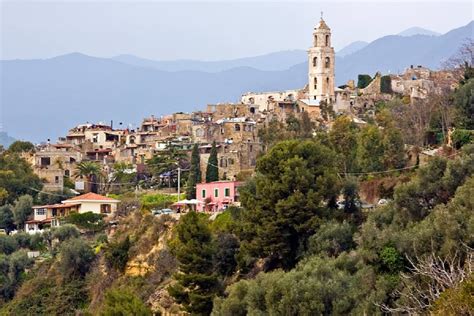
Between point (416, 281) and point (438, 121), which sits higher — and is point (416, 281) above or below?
below

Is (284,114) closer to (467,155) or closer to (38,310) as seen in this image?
(38,310)

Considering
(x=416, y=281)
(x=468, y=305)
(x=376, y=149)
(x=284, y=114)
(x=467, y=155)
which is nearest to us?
(x=468, y=305)

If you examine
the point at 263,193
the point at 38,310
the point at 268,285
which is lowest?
the point at 38,310

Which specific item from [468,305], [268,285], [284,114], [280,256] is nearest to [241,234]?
[280,256]

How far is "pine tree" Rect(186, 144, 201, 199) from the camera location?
153ft

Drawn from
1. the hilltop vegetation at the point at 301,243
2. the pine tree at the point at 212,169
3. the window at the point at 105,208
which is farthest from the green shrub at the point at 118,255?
the pine tree at the point at 212,169

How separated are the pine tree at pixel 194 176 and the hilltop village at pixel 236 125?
2106 millimetres

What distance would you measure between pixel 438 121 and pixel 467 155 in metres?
13.1

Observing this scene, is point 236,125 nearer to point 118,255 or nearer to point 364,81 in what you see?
point 364,81

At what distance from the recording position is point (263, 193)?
31.7m

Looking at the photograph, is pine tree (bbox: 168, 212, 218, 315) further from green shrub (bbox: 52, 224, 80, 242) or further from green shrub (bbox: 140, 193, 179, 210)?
green shrub (bbox: 52, 224, 80, 242)

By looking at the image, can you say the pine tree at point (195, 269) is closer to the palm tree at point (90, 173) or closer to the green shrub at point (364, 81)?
the palm tree at point (90, 173)

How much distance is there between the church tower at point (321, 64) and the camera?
65.4m

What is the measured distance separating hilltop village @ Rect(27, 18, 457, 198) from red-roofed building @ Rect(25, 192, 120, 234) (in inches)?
A: 184
